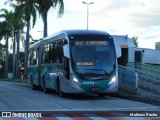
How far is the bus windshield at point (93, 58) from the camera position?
2238cm

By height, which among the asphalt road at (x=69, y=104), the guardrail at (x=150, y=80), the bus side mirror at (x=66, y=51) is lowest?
the asphalt road at (x=69, y=104)

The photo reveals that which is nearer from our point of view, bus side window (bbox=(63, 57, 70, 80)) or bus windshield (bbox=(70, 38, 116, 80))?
bus windshield (bbox=(70, 38, 116, 80))

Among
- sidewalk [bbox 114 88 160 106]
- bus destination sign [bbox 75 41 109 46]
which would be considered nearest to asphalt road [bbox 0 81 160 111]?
sidewalk [bbox 114 88 160 106]

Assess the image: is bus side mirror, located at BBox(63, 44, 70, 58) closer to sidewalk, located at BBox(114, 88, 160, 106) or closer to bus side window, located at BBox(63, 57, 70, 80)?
bus side window, located at BBox(63, 57, 70, 80)

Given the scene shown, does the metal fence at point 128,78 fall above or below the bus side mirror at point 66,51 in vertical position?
below

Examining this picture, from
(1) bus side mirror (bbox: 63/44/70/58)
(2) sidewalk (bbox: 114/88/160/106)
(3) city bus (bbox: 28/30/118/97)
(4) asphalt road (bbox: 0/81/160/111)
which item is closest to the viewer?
(4) asphalt road (bbox: 0/81/160/111)

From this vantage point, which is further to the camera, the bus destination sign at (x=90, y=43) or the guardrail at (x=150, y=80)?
the guardrail at (x=150, y=80)

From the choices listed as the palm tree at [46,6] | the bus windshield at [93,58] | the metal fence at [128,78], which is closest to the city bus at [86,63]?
the bus windshield at [93,58]

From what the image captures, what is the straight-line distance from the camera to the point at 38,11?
5419 cm

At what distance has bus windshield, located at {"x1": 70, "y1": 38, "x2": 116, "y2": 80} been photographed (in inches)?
881

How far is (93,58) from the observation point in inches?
890

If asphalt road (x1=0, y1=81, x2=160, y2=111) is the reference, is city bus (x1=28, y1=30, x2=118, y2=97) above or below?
above

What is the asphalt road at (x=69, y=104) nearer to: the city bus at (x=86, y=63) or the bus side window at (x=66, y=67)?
the city bus at (x=86, y=63)

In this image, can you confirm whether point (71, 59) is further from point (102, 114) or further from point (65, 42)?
point (102, 114)
